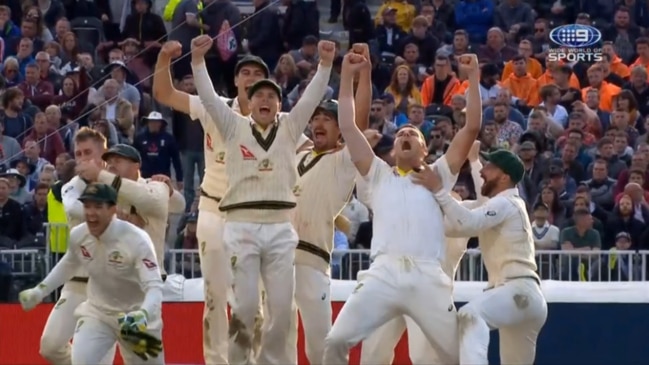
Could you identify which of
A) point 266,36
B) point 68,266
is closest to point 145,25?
point 266,36

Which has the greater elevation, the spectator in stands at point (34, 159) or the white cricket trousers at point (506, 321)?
the spectator in stands at point (34, 159)

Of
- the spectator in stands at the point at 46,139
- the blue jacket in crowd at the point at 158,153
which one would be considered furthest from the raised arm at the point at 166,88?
the spectator in stands at the point at 46,139

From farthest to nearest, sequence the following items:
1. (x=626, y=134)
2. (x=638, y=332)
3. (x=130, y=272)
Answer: (x=626, y=134) → (x=638, y=332) → (x=130, y=272)

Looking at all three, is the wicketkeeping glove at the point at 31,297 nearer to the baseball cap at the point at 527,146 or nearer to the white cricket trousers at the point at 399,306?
the white cricket trousers at the point at 399,306

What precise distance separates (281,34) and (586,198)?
615 centimetres

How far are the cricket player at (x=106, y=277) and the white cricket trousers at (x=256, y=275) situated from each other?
0.68 metres

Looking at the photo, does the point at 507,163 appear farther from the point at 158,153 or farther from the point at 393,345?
the point at 158,153

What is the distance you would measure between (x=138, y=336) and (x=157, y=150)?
26.6ft

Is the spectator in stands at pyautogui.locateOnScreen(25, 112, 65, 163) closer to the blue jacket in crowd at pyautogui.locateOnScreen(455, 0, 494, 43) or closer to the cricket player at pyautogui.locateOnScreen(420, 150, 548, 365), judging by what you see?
the blue jacket in crowd at pyautogui.locateOnScreen(455, 0, 494, 43)

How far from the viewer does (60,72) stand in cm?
2667

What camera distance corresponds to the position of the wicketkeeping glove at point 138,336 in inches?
647

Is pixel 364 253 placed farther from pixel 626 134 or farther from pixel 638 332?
pixel 626 134

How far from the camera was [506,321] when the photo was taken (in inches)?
678

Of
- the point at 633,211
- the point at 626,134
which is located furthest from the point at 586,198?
the point at 626,134
